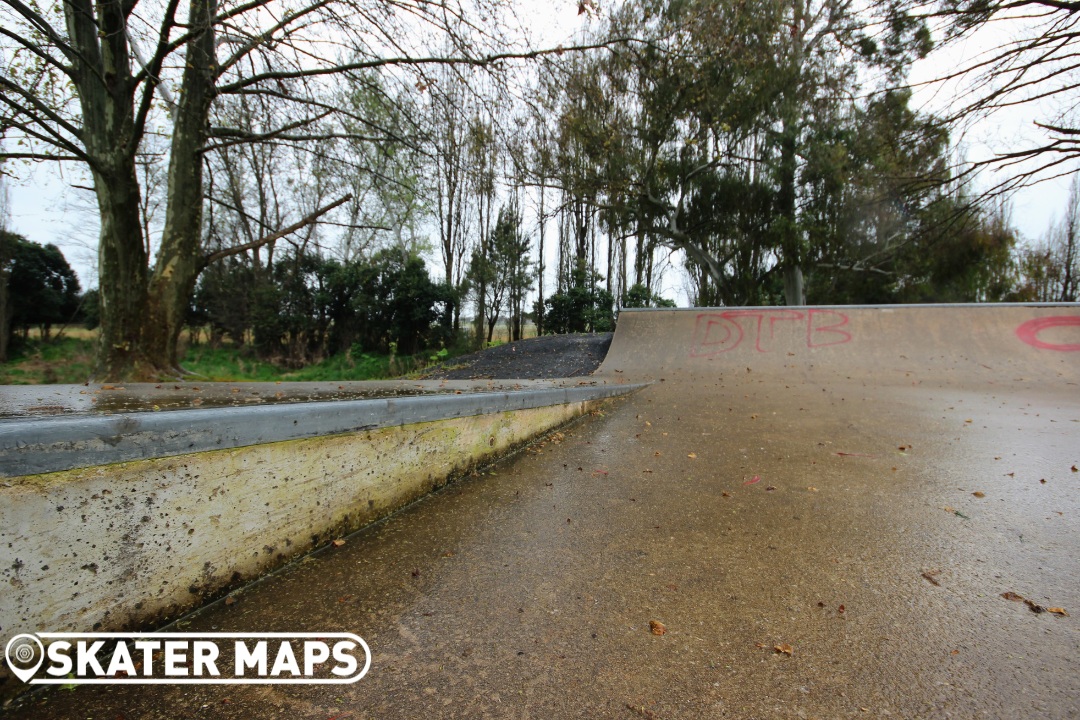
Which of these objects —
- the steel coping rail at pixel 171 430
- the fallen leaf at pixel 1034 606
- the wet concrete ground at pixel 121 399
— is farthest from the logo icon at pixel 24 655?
the fallen leaf at pixel 1034 606

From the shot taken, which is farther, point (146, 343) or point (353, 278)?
point (353, 278)

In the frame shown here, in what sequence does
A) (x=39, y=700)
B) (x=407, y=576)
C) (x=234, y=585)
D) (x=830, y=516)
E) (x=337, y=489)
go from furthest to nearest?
1. (x=830, y=516)
2. (x=337, y=489)
3. (x=407, y=576)
4. (x=234, y=585)
5. (x=39, y=700)

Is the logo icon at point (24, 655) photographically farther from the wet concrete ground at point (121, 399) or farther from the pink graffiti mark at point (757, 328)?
the pink graffiti mark at point (757, 328)

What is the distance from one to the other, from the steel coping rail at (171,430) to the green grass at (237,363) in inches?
364

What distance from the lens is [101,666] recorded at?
1166 millimetres

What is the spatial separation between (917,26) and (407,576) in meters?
7.69

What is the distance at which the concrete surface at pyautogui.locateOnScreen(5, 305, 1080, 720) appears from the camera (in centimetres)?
114

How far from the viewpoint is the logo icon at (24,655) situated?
103cm

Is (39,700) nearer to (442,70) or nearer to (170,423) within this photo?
(170,423)

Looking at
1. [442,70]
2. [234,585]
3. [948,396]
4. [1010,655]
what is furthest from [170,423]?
[948,396]

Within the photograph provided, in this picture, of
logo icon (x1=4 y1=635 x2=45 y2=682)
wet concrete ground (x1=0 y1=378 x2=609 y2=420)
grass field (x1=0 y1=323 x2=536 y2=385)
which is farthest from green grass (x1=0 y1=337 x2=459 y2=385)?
logo icon (x1=4 y1=635 x2=45 y2=682)

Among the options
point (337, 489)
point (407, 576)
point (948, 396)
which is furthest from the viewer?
point (948, 396)

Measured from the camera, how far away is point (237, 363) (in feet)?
43.6
